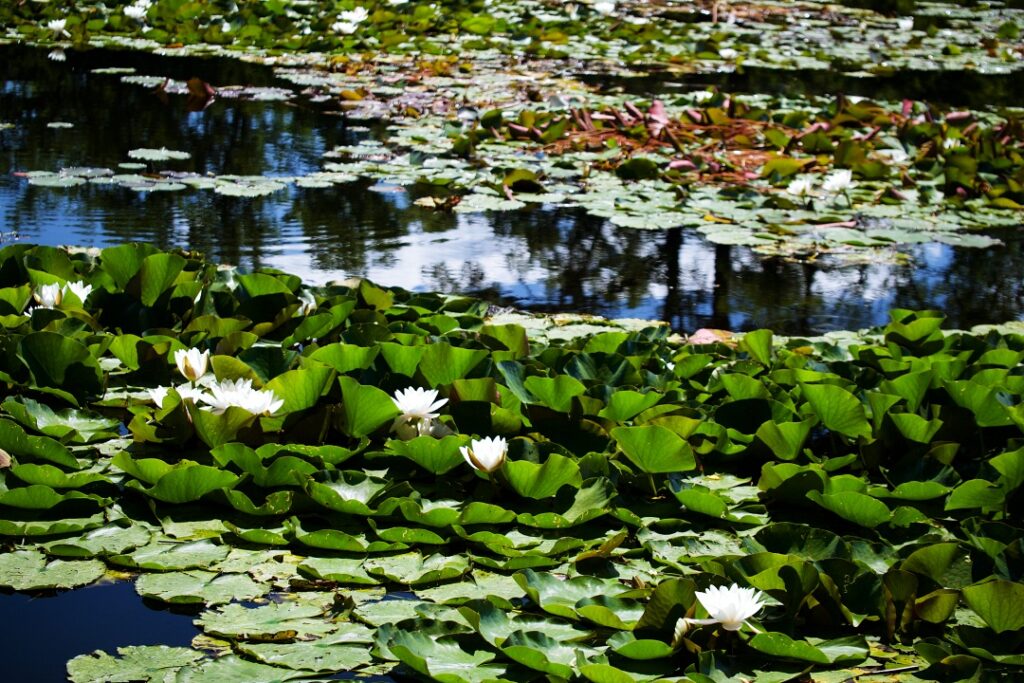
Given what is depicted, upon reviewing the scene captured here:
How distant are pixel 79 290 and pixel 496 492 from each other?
4.49 ft

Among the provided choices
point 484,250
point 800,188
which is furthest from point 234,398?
point 800,188

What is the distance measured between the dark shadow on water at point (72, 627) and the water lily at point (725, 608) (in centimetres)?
74

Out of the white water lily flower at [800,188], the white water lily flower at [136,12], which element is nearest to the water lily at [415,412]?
the white water lily flower at [800,188]

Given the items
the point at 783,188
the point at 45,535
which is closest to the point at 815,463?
the point at 45,535

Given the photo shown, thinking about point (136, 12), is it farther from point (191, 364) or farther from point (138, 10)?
point (191, 364)

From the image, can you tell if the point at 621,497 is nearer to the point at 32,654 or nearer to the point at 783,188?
the point at 32,654

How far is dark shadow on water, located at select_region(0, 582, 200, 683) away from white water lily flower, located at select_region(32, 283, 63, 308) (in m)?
1.24

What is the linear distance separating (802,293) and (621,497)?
212cm

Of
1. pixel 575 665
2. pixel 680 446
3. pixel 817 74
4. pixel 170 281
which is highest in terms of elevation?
pixel 817 74

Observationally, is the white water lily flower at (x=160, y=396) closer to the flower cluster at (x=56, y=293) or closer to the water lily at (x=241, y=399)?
the water lily at (x=241, y=399)

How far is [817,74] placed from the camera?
32.3 feet

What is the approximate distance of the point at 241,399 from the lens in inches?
90.6

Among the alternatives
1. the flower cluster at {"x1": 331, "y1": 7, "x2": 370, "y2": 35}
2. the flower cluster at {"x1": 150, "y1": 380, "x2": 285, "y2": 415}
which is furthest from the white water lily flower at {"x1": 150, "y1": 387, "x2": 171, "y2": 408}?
the flower cluster at {"x1": 331, "y1": 7, "x2": 370, "y2": 35}

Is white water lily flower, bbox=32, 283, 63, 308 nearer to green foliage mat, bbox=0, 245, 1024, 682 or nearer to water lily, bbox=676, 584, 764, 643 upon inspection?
green foliage mat, bbox=0, 245, 1024, 682
